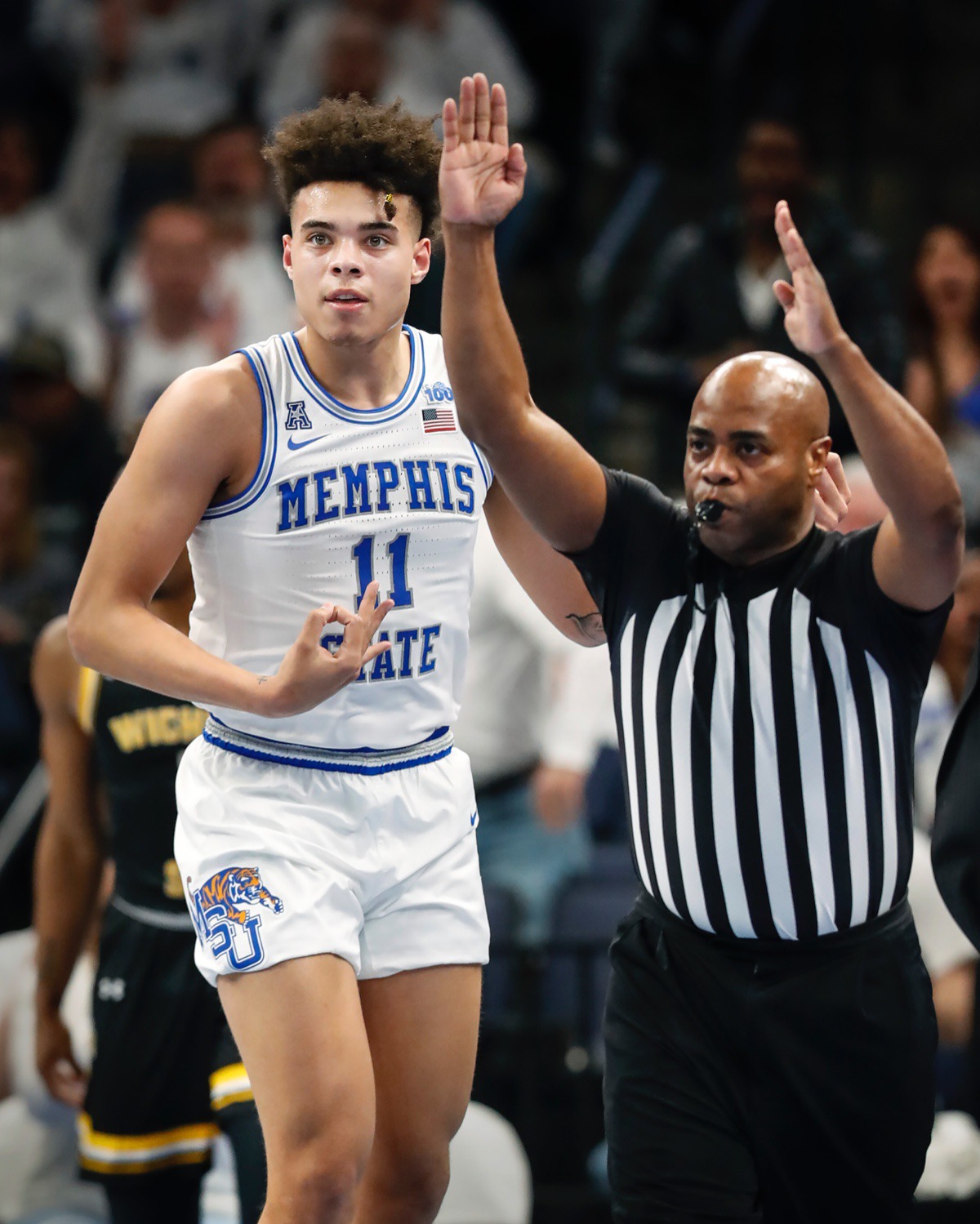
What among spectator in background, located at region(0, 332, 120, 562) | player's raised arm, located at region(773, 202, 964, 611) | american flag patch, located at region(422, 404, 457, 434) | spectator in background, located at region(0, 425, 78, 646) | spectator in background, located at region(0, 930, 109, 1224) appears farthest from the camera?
spectator in background, located at region(0, 332, 120, 562)

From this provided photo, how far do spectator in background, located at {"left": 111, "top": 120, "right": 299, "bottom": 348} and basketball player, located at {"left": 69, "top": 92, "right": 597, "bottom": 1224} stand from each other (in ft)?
14.5

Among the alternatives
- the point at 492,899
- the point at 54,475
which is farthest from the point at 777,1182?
the point at 54,475

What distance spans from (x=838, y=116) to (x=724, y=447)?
6.04m

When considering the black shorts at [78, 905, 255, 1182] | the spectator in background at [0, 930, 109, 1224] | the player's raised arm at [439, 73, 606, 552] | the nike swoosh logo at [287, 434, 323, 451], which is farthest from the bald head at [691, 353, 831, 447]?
the spectator in background at [0, 930, 109, 1224]

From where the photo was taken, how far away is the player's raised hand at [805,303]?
265 centimetres

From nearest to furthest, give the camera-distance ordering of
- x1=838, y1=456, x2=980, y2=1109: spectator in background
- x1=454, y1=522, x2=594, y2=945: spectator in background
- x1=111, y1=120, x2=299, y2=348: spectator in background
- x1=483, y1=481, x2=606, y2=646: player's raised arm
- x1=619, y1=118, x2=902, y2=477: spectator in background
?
1. x1=483, y1=481, x2=606, y2=646: player's raised arm
2. x1=838, y1=456, x2=980, y2=1109: spectator in background
3. x1=454, y1=522, x2=594, y2=945: spectator in background
4. x1=619, y1=118, x2=902, y2=477: spectator in background
5. x1=111, y1=120, x2=299, y2=348: spectator in background

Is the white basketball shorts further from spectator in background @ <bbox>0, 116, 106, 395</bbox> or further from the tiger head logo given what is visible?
spectator in background @ <bbox>0, 116, 106, 395</bbox>

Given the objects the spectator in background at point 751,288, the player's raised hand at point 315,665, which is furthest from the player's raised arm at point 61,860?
the spectator in background at point 751,288

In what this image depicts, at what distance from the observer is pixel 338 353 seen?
314cm

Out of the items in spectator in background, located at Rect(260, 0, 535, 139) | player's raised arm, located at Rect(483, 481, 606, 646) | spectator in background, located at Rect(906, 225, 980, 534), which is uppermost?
spectator in background, located at Rect(260, 0, 535, 139)

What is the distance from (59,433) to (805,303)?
16.3ft

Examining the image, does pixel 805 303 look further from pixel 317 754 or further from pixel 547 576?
pixel 317 754

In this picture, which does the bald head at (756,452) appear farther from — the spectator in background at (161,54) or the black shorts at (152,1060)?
the spectator in background at (161,54)

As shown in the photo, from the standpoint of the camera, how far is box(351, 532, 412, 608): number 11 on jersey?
10.1 feet
